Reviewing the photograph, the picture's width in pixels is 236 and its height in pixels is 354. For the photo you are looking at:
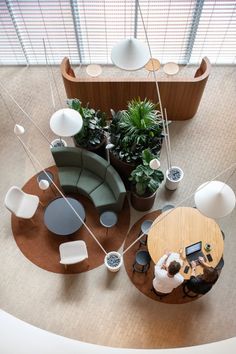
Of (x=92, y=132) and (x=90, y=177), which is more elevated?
(x=92, y=132)

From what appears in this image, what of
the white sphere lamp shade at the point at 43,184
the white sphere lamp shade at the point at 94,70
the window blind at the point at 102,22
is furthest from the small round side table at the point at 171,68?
the white sphere lamp shade at the point at 43,184

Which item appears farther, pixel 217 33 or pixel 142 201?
pixel 217 33

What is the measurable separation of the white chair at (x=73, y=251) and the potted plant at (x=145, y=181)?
1.31 m

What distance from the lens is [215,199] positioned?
13.1ft

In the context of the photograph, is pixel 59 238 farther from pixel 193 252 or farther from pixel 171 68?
pixel 171 68

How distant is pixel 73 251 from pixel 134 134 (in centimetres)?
232

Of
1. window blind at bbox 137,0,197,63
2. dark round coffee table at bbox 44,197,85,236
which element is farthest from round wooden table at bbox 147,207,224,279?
window blind at bbox 137,0,197,63

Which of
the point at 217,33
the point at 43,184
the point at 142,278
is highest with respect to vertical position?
the point at 217,33

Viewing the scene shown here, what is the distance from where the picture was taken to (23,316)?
602cm

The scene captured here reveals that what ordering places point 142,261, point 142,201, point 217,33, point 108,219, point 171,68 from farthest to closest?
point 171,68 < point 217,33 < point 142,201 < point 108,219 < point 142,261

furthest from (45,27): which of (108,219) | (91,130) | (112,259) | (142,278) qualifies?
(142,278)

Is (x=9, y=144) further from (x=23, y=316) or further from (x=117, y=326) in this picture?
(x=117, y=326)

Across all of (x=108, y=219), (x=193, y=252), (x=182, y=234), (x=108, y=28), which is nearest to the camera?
(x=193, y=252)

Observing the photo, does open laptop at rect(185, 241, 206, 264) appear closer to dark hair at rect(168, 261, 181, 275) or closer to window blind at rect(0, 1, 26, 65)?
dark hair at rect(168, 261, 181, 275)
